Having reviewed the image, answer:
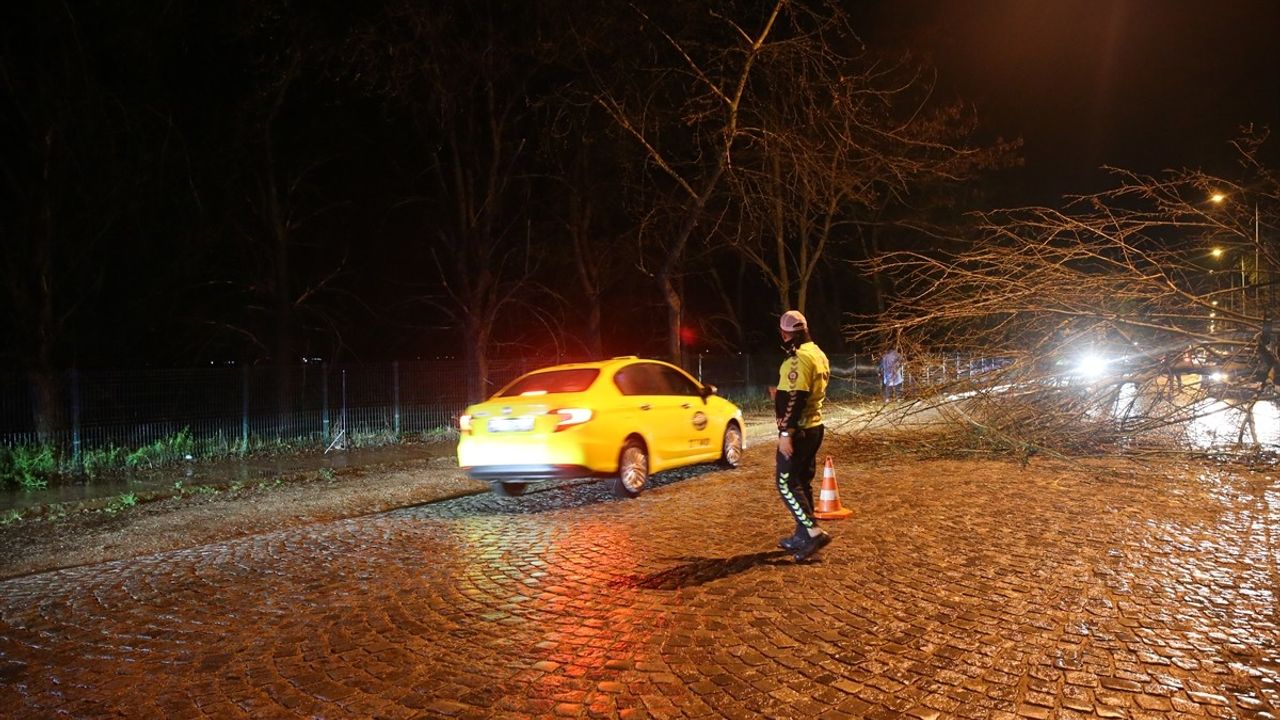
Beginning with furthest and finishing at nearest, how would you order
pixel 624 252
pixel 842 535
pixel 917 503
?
pixel 624 252
pixel 917 503
pixel 842 535

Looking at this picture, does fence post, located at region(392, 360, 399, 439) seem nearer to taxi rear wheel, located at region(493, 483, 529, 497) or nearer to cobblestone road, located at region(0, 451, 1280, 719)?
taxi rear wheel, located at region(493, 483, 529, 497)

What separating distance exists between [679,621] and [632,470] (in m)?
4.84

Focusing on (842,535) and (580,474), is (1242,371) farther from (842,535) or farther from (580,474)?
(580,474)

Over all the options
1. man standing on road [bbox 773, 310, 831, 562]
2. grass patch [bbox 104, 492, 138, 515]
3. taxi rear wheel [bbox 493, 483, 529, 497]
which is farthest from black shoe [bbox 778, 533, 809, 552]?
grass patch [bbox 104, 492, 138, 515]

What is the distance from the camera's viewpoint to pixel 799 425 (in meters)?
6.71

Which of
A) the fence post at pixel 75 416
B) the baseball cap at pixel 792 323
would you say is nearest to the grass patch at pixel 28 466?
the fence post at pixel 75 416

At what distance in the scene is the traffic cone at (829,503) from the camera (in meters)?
8.41

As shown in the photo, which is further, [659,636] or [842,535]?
[842,535]

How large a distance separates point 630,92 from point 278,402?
31.5 feet

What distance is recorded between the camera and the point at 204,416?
614 inches

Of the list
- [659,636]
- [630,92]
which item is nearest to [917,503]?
[659,636]

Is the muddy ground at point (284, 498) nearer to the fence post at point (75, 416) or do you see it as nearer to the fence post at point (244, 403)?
the fence post at point (244, 403)

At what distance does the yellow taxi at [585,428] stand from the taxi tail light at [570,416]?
11 mm

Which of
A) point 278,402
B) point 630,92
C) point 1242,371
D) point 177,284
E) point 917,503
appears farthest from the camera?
point 177,284
